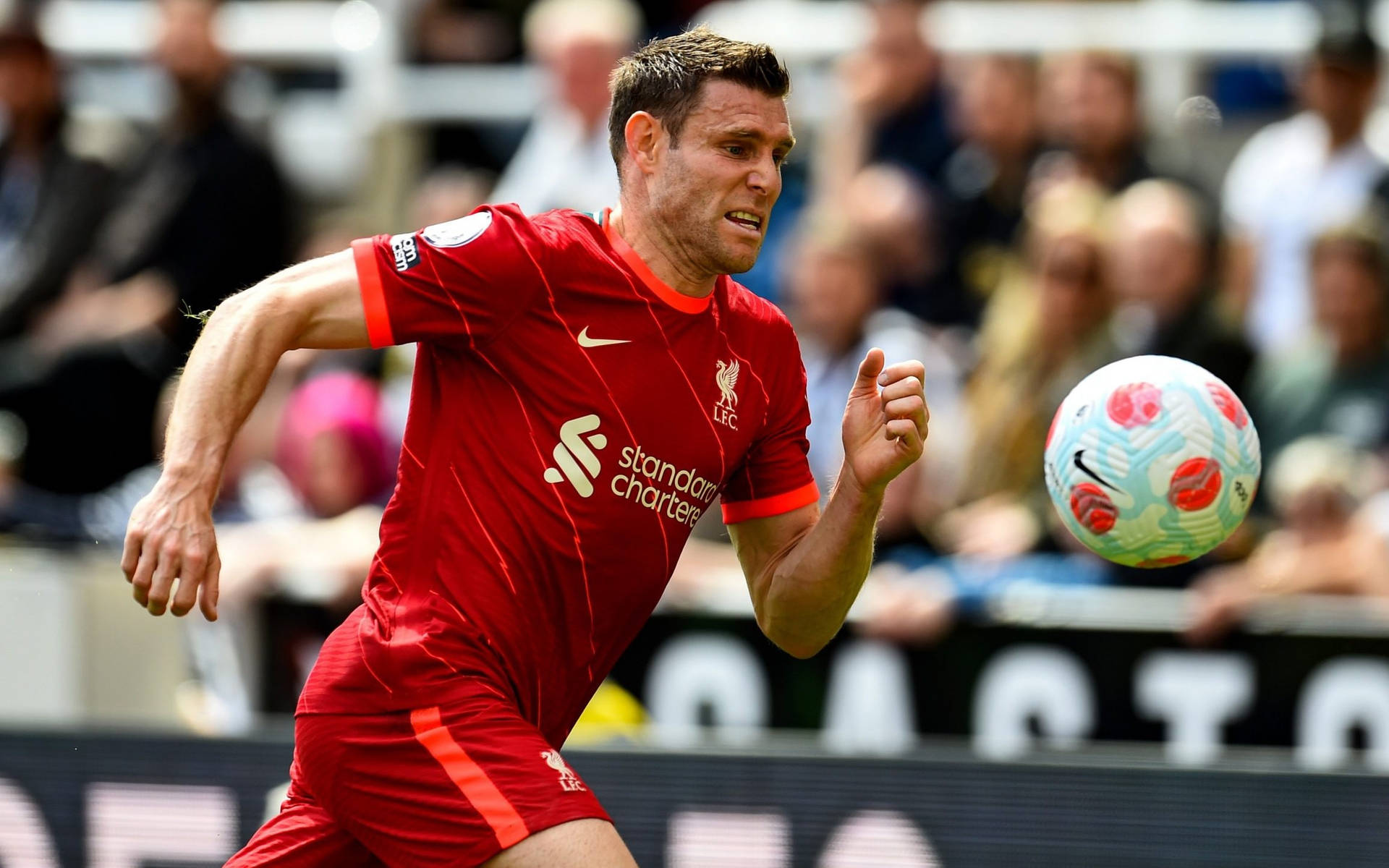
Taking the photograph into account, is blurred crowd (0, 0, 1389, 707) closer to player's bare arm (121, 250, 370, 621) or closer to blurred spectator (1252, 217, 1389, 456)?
blurred spectator (1252, 217, 1389, 456)

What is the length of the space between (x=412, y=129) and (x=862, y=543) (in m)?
6.76

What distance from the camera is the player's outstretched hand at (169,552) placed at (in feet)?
13.1

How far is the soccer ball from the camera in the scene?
463 cm

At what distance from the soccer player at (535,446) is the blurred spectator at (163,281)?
5566 millimetres

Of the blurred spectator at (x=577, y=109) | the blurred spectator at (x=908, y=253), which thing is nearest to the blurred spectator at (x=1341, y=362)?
the blurred spectator at (x=908, y=253)

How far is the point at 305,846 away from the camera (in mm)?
4520

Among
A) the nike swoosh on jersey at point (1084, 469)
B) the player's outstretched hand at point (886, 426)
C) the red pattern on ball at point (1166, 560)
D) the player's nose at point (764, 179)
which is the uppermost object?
the player's nose at point (764, 179)

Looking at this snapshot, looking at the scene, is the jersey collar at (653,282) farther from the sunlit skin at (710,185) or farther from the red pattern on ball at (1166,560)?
the red pattern on ball at (1166,560)

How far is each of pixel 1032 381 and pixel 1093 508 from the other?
3355 millimetres

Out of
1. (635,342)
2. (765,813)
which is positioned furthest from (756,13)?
(635,342)

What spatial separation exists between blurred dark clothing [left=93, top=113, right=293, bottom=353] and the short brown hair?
5567 millimetres

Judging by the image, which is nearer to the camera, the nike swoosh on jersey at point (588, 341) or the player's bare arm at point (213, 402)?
the player's bare arm at point (213, 402)

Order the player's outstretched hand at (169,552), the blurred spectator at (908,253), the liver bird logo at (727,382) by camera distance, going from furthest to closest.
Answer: the blurred spectator at (908,253) < the liver bird logo at (727,382) < the player's outstretched hand at (169,552)

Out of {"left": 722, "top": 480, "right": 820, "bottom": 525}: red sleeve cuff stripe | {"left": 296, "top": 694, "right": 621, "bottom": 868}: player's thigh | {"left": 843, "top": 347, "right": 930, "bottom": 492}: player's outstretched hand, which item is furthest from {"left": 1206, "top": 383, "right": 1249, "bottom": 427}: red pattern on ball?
{"left": 296, "top": 694, "right": 621, "bottom": 868}: player's thigh
